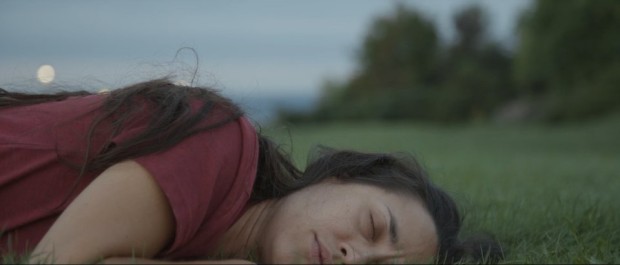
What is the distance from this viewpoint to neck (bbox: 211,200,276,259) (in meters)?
2.72

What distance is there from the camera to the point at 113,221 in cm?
215

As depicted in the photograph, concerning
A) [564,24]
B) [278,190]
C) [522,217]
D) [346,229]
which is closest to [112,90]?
[278,190]

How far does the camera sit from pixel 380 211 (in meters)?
2.53

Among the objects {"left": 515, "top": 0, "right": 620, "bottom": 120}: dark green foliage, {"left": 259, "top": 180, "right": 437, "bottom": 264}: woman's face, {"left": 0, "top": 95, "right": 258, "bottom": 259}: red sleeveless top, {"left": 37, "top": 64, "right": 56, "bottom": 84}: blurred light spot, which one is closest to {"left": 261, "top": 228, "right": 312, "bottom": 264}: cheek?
{"left": 259, "top": 180, "right": 437, "bottom": 264}: woman's face

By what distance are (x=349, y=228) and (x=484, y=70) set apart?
39710 mm

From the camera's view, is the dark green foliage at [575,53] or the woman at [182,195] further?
the dark green foliage at [575,53]

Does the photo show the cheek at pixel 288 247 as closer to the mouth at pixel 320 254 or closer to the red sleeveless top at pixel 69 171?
the mouth at pixel 320 254

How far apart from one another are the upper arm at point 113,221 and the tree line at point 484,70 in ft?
63.1

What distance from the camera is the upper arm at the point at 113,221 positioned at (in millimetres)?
2100

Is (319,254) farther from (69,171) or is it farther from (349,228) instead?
(69,171)

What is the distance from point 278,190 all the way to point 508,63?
4097 centimetres

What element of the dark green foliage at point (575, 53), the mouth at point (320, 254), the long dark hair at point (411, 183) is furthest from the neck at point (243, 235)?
the dark green foliage at point (575, 53)

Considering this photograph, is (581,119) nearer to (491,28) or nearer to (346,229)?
(491,28)

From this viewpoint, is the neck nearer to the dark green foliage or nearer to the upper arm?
the upper arm
